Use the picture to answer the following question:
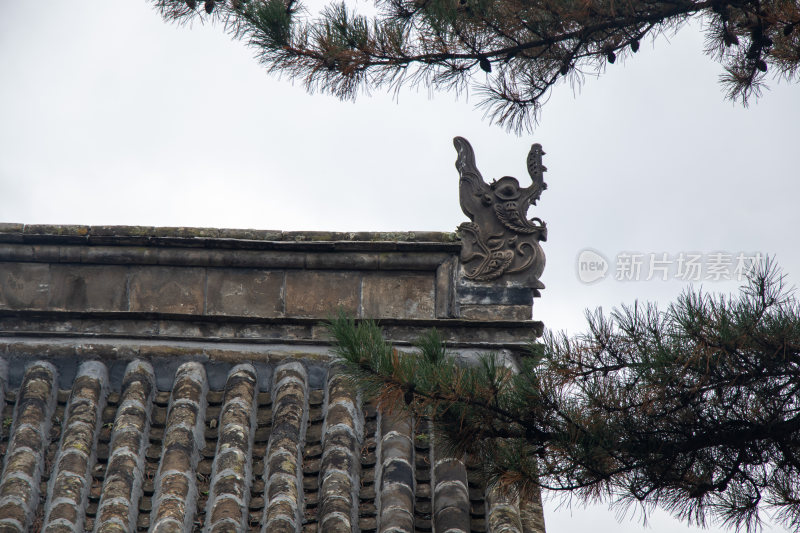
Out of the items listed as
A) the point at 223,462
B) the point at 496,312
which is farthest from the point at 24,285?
the point at 496,312

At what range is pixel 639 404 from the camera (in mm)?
5469

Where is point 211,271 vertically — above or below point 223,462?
above

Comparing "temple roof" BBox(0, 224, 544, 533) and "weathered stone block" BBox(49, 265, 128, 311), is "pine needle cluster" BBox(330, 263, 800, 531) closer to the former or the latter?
"temple roof" BBox(0, 224, 544, 533)

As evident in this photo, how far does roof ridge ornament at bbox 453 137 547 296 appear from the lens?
774 centimetres

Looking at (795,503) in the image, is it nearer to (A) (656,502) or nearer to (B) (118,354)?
(A) (656,502)

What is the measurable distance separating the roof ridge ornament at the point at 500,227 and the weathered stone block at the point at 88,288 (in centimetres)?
249

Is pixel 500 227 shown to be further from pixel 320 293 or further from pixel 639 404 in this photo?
pixel 639 404

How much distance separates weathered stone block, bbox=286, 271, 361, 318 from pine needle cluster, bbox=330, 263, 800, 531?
247 cm

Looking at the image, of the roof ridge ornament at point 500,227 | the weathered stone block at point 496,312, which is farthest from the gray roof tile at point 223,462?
the roof ridge ornament at point 500,227

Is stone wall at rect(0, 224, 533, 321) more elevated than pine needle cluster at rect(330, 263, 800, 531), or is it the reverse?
stone wall at rect(0, 224, 533, 321)

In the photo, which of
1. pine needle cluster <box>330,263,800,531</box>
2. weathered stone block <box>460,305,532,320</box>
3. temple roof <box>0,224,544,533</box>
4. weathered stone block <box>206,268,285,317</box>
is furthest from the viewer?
weathered stone block <box>206,268,285,317</box>

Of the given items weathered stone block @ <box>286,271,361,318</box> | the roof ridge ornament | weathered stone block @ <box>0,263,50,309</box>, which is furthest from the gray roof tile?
the roof ridge ornament

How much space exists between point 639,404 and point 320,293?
3.12 metres

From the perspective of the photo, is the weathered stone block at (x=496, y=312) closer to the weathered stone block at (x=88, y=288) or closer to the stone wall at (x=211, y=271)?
the stone wall at (x=211, y=271)
